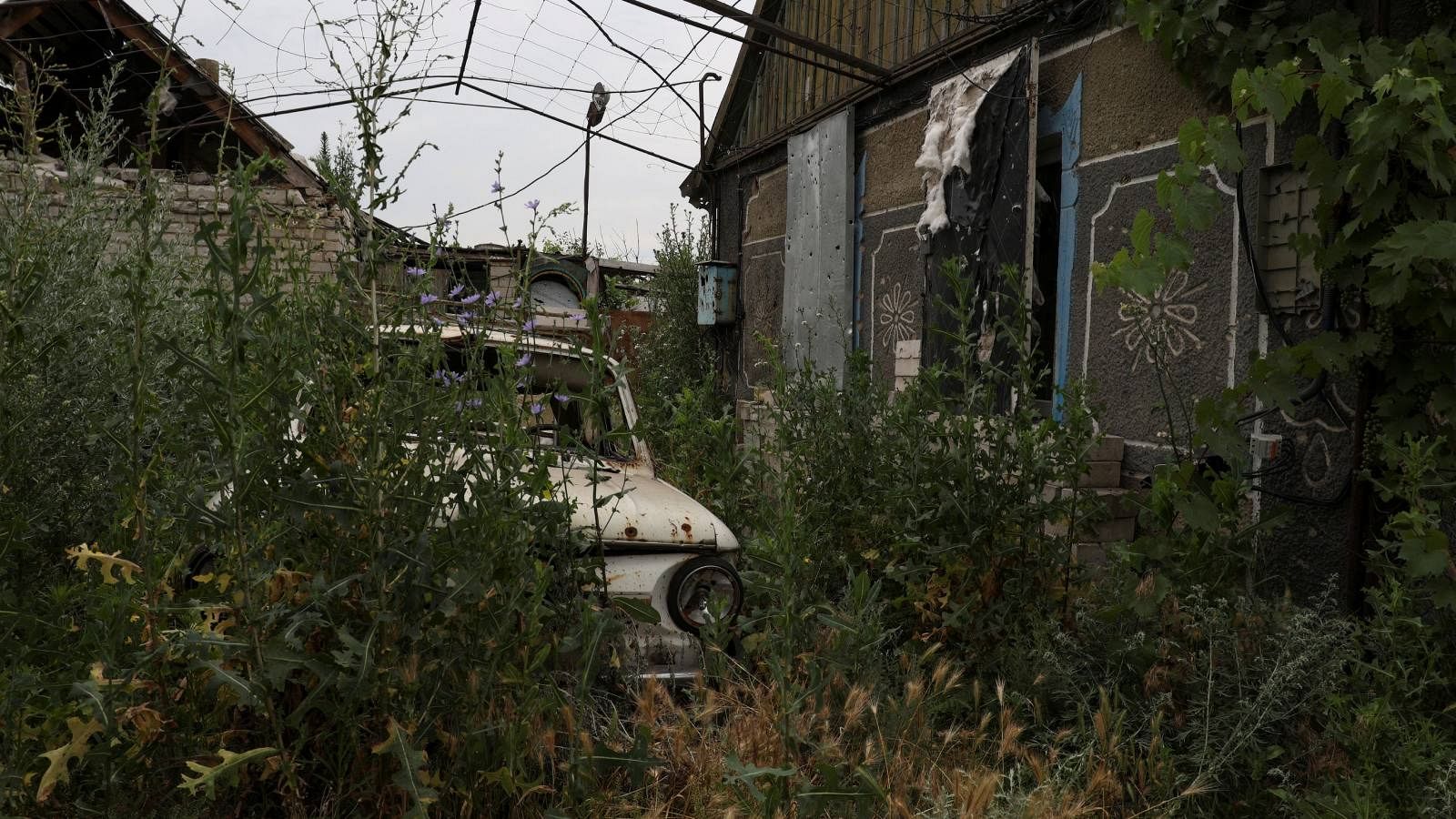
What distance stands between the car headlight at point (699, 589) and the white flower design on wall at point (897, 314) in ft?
12.4

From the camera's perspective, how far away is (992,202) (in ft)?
18.5

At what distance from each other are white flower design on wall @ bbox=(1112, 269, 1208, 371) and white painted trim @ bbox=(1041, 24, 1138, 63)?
1247 millimetres

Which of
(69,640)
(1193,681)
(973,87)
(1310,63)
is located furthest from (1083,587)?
(973,87)

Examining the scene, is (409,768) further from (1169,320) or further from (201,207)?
(201,207)

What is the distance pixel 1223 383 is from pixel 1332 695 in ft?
6.38

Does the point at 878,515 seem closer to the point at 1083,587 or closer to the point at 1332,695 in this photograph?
the point at 1083,587

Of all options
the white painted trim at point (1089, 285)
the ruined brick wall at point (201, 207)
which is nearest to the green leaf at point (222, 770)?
the ruined brick wall at point (201, 207)

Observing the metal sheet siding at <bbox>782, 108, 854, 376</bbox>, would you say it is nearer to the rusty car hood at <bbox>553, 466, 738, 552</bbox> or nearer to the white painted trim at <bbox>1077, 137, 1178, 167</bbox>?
the white painted trim at <bbox>1077, 137, 1178, 167</bbox>

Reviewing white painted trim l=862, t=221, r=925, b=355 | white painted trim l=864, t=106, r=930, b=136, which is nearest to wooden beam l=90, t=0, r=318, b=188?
white painted trim l=864, t=106, r=930, b=136

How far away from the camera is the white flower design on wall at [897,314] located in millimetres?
6746

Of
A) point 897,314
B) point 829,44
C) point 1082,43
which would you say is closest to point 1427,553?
point 1082,43

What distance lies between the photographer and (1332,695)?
2506 millimetres

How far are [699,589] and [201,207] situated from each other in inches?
263

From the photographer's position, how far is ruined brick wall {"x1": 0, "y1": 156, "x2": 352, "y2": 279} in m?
2.34
